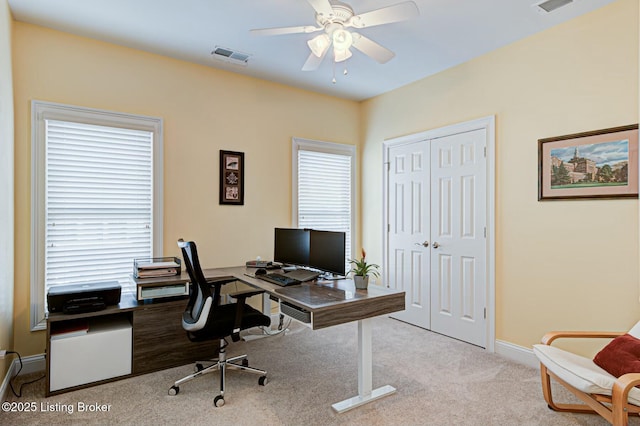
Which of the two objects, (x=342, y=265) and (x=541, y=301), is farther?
(x=541, y=301)

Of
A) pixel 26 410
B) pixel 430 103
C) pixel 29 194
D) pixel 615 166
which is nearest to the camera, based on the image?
pixel 26 410

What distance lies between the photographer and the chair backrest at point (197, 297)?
2.57 m

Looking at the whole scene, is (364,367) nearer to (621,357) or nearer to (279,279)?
(279,279)

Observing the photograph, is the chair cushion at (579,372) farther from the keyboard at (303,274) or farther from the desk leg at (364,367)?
the keyboard at (303,274)

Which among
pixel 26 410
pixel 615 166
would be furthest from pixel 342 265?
pixel 26 410

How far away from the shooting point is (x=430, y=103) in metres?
4.02

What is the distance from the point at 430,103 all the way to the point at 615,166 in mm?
1899

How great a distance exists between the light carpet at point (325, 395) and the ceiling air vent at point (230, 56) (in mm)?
2854

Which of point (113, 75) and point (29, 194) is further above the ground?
point (113, 75)

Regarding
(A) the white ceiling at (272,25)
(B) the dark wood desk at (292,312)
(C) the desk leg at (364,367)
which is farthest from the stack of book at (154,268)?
(A) the white ceiling at (272,25)

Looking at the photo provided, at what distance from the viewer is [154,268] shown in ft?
10.2

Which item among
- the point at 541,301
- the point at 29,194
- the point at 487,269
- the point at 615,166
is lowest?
the point at 541,301

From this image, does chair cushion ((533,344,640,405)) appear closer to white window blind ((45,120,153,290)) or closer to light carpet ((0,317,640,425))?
light carpet ((0,317,640,425))

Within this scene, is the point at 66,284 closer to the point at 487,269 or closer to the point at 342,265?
the point at 342,265
